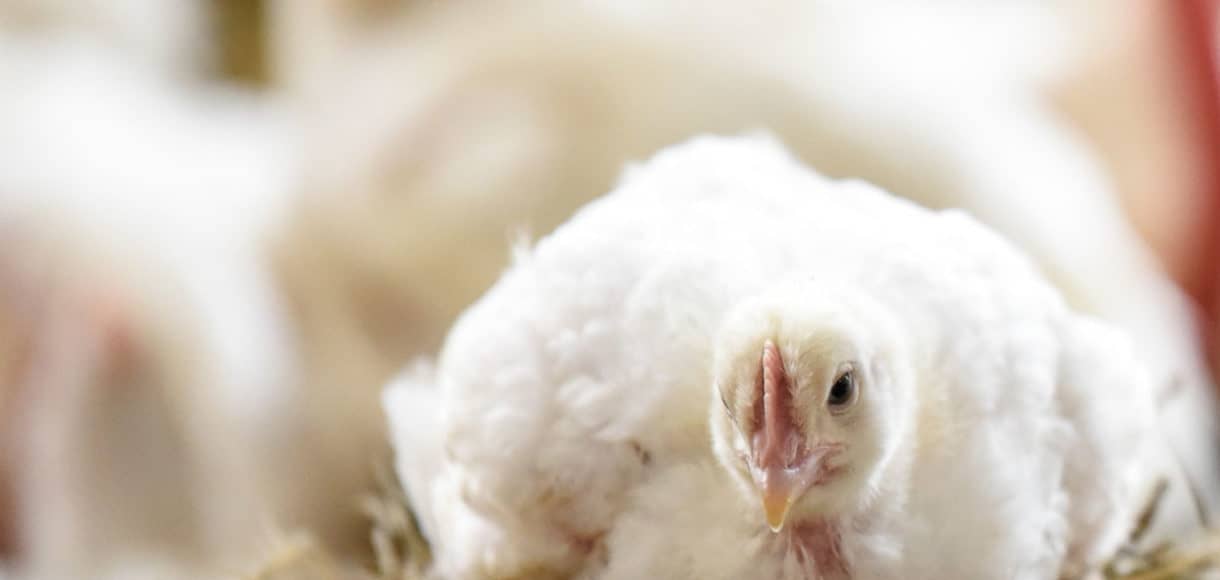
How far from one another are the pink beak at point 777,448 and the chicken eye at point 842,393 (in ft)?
0.07

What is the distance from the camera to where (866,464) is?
504 millimetres

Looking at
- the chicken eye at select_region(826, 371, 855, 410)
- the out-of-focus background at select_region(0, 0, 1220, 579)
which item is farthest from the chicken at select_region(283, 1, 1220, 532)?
the chicken eye at select_region(826, 371, 855, 410)

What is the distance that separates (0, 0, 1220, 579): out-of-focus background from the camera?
0.67 m

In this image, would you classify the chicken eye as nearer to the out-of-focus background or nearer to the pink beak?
the pink beak

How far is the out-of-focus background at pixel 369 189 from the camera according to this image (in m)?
0.67

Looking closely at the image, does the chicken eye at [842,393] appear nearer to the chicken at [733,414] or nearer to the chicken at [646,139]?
the chicken at [733,414]

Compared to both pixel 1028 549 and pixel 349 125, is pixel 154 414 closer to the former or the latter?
pixel 349 125

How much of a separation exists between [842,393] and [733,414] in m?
0.04

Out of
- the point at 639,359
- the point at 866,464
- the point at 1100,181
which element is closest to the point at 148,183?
the point at 639,359

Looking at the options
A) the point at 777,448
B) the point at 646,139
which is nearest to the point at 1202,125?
the point at 646,139

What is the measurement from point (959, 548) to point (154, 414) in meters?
0.44

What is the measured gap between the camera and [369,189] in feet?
2.32

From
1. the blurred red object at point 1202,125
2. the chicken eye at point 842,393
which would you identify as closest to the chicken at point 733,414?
the chicken eye at point 842,393

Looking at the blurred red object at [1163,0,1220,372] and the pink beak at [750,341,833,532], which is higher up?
the blurred red object at [1163,0,1220,372]
